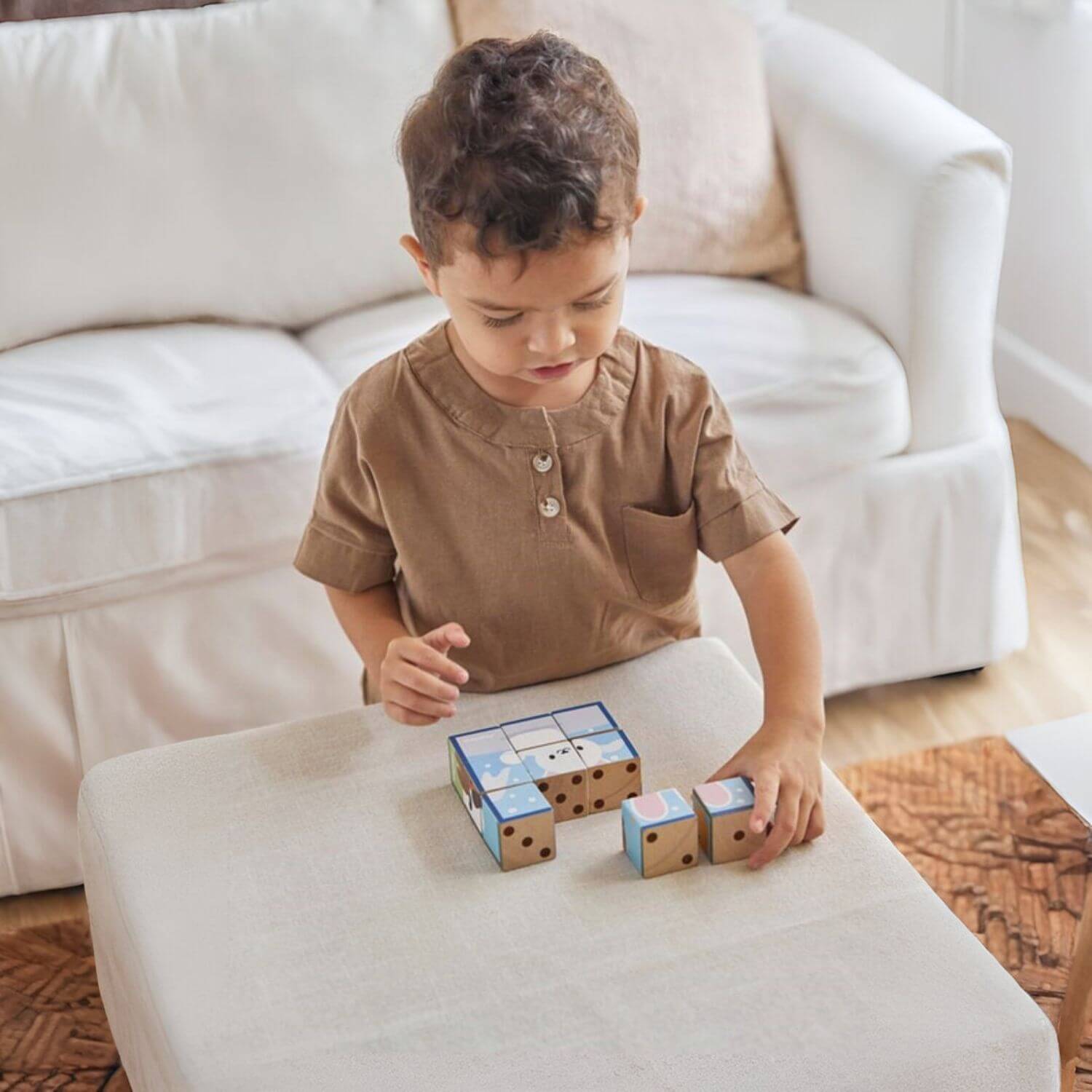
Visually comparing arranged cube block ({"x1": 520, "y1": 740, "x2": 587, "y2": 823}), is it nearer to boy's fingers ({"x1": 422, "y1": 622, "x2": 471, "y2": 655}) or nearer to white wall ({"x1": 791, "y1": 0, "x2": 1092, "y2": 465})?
boy's fingers ({"x1": 422, "y1": 622, "x2": 471, "y2": 655})

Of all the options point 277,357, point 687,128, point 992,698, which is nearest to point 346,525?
point 277,357

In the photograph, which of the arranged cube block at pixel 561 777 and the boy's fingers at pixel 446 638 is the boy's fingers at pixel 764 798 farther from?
the boy's fingers at pixel 446 638

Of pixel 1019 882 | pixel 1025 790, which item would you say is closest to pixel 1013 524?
pixel 1025 790

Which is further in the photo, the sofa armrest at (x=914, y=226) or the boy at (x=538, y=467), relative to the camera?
the sofa armrest at (x=914, y=226)

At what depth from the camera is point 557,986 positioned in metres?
0.99

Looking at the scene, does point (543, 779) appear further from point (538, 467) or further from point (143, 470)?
point (143, 470)

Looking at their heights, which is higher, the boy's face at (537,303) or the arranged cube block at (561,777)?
the boy's face at (537,303)

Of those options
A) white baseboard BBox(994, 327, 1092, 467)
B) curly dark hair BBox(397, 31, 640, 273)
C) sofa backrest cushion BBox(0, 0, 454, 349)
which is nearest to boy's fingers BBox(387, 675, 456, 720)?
curly dark hair BBox(397, 31, 640, 273)

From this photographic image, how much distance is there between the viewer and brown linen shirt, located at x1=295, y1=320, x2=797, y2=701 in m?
1.28

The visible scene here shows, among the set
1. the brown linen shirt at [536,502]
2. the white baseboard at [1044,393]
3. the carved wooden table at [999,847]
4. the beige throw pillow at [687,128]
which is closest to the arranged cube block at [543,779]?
the brown linen shirt at [536,502]

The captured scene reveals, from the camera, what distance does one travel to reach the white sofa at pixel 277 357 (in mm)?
1635

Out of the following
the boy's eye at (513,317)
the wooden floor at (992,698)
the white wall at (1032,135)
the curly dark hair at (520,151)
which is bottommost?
the wooden floor at (992,698)

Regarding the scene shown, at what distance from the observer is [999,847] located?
1.71 meters

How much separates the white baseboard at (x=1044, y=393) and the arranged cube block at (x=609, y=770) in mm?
1654
